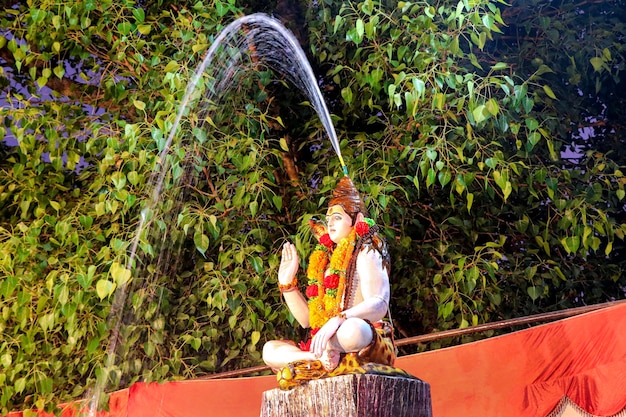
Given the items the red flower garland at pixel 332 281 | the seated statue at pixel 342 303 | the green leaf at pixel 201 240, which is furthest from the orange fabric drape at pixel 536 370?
the green leaf at pixel 201 240

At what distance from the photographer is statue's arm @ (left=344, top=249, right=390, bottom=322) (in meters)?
2.62

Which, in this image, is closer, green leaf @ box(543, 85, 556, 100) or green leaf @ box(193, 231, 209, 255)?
green leaf @ box(543, 85, 556, 100)

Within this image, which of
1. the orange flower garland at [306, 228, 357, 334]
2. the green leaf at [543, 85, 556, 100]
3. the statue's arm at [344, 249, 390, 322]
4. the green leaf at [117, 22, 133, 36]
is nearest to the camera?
the statue's arm at [344, 249, 390, 322]

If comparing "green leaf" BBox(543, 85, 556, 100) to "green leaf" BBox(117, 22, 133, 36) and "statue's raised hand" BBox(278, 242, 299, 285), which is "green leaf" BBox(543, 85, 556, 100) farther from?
"green leaf" BBox(117, 22, 133, 36)

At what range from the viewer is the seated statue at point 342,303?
2.56 m

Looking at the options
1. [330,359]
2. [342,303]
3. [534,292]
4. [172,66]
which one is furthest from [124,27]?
[330,359]

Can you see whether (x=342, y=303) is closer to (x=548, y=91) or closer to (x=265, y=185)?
(x=548, y=91)

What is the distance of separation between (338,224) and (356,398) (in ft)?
2.04

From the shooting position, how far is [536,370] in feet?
10.4

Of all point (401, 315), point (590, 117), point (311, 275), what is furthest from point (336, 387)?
point (590, 117)

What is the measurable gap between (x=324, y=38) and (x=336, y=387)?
2.66m

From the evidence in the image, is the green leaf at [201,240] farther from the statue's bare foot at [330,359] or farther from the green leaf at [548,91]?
the green leaf at [548,91]

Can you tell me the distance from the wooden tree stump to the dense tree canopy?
4.61 feet

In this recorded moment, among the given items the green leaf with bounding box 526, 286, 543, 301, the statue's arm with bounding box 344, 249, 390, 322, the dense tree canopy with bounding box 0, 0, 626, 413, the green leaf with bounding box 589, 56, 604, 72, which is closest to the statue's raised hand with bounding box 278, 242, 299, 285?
the statue's arm with bounding box 344, 249, 390, 322
